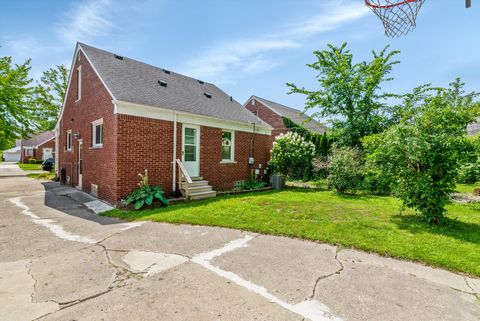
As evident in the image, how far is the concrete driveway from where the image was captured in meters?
2.60

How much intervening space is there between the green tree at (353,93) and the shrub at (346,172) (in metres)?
3.92

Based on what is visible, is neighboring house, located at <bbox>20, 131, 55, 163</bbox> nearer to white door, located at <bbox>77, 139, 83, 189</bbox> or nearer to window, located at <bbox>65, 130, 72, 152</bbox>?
window, located at <bbox>65, 130, 72, 152</bbox>

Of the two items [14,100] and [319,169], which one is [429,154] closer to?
[319,169]

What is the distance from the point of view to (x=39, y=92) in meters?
29.9

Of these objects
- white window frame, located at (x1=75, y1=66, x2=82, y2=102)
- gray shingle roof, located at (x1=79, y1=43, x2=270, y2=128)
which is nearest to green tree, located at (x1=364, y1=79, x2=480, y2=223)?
gray shingle roof, located at (x1=79, y1=43, x2=270, y2=128)

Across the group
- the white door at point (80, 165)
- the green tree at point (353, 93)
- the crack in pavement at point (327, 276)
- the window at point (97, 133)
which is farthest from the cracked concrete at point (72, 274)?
the green tree at point (353, 93)

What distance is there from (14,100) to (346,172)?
25.9m

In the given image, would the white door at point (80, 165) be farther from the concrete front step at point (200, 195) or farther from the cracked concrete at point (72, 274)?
the cracked concrete at point (72, 274)

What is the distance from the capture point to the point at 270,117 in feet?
79.6

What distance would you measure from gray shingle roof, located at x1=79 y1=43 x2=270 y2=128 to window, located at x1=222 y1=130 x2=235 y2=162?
785mm

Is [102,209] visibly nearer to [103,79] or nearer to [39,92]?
[103,79]

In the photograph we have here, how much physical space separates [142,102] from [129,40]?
136 inches

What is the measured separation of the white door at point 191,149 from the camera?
9992 mm

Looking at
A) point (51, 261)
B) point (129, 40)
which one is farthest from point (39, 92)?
point (51, 261)
